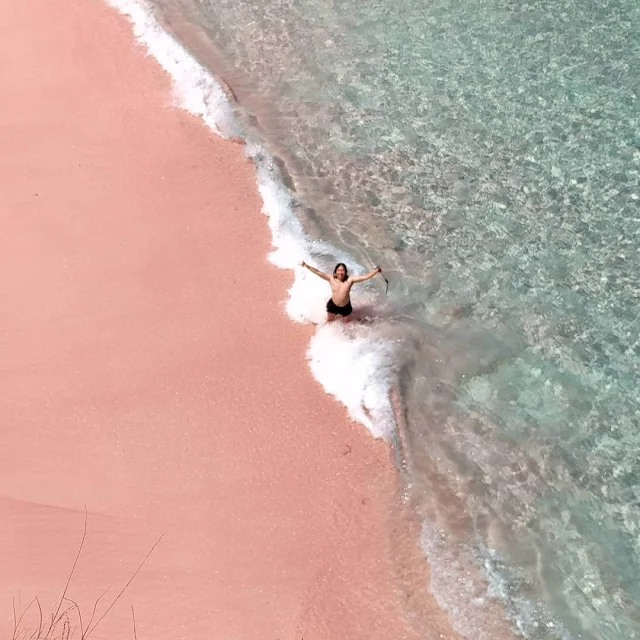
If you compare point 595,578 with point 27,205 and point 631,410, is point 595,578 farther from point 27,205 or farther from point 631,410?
point 27,205

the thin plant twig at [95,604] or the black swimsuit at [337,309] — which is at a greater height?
the black swimsuit at [337,309]

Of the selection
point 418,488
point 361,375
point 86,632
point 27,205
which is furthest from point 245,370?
point 27,205

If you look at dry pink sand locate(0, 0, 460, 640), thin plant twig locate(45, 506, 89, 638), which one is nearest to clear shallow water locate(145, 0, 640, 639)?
dry pink sand locate(0, 0, 460, 640)

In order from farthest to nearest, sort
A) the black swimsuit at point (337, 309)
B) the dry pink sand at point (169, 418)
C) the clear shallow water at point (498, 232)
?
1. the black swimsuit at point (337, 309)
2. the clear shallow water at point (498, 232)
3. the dry pink sand at point (169, 418)

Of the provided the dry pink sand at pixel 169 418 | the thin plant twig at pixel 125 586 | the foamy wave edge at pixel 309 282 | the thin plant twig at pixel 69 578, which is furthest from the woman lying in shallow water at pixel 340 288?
the thin plant twig at pixel 69 578

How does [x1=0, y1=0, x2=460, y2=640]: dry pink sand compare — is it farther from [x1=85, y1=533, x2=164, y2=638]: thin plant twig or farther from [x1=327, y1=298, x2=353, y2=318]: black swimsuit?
[x1=327, y1=298, x2=353, y2=318]: black swimsuit

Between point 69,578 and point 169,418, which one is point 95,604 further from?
point 169,418

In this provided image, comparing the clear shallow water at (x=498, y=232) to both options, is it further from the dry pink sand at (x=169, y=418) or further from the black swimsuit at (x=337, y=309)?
the dry pink sand at (x=169, y=418)
